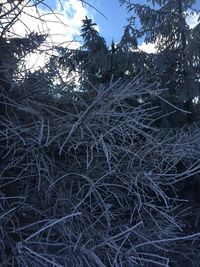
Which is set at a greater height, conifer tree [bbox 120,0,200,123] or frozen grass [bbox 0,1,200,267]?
conifer tree [bbox 120,0,200,123]

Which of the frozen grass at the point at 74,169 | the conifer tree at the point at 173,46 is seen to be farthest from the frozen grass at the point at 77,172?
the conifer tree at the point at 173,46

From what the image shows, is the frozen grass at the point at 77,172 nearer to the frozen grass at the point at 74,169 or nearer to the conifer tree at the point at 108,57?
the frozen grass at the point at 74,169

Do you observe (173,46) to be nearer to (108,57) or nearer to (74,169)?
(108,57)

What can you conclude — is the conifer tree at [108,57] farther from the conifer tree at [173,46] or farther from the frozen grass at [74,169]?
the frozen grass at [74,169]

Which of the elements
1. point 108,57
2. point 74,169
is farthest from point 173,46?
point 74,169

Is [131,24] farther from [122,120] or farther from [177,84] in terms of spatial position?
[122,120]

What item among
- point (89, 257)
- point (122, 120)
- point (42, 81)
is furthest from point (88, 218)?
point (42, 81)

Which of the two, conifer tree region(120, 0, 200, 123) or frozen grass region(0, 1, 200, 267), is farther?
conifer tree region(120, 0, 200, 123)

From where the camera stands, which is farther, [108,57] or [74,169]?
[108,57]

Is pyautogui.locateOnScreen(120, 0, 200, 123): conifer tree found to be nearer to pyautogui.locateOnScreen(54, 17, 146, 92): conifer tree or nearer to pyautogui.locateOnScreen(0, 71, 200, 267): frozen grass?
pyautogui.locateOnScreen(54, 17, 146, 92): conifer tree

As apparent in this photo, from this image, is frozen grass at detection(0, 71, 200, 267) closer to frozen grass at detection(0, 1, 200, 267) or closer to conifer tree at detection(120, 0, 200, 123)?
frozen grass at detection(0, 1, 200, 267)

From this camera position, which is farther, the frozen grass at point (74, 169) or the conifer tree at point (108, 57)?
the conifer tree at point (108, 57)

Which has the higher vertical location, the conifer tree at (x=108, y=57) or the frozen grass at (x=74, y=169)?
the conifer tree at (x=108, y=57)

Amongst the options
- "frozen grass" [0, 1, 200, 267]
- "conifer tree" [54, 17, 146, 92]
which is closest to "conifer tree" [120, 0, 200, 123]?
"conifer tree" [54, 17, 146, 92]
